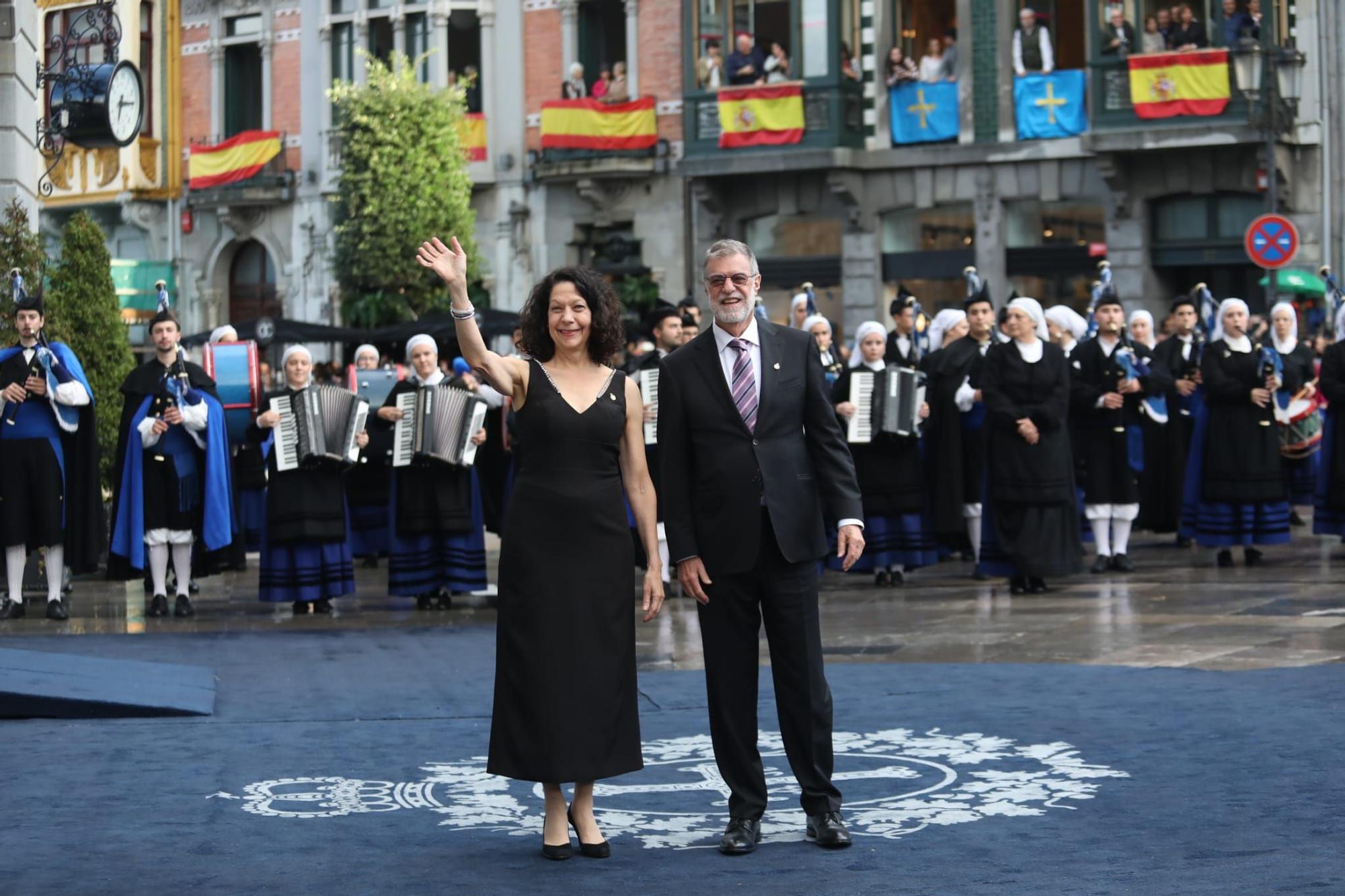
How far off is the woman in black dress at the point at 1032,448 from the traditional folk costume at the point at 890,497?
1434 mm

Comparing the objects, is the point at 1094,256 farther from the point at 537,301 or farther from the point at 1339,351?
the point at 537,301

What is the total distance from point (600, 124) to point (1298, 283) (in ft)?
46.3

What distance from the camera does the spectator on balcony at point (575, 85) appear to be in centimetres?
3756

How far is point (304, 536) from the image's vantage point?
1501 cm

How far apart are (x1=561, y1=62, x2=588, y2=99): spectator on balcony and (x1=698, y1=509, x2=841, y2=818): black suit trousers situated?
30919 mm

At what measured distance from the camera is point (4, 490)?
14625 millimetres

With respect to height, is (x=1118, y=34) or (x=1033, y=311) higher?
(x=1118, y=34)

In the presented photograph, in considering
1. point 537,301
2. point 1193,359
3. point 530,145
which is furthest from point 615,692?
point 530,145

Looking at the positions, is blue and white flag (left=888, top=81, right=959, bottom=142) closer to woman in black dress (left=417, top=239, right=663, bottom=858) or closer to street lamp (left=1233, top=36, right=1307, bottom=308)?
street lamp (left=1233, top=36, right=1307, bottom=308)

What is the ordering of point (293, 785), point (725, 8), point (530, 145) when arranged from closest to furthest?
1. point (293, 785)
2. point (725, 8)
3. point (530, 145)

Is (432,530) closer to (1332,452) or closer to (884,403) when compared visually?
(884,403)

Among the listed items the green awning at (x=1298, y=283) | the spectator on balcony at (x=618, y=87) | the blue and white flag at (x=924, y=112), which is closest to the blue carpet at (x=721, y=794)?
the green awning at (x=1298, y=283)

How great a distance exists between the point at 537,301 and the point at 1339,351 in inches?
409

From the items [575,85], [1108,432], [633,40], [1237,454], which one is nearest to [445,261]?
[1108,432]
